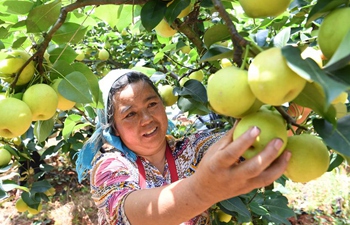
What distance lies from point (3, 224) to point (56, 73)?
4.02 metres

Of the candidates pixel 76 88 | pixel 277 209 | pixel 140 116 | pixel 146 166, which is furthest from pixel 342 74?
pixel 277 209

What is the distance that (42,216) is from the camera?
459 cm

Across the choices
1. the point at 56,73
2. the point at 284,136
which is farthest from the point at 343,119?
the point at 56,73

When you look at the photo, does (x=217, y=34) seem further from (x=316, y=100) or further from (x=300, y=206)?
(x=300, y=206)

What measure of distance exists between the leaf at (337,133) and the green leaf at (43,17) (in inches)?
37.6

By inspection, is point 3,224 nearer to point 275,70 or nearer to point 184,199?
point 184,199

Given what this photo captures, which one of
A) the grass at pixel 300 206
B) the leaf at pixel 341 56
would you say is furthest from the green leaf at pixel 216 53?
the grass at pixel 300 206

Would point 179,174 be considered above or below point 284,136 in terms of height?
below

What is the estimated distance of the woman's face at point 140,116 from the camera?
6.07ft

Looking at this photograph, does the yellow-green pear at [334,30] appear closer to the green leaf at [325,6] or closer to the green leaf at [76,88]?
the green leaf at [325,6]

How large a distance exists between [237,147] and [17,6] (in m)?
0.99

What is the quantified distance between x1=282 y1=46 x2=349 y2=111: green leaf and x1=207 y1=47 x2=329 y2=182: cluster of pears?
Answer: 22 mm

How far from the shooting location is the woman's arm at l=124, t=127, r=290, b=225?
2.67ft

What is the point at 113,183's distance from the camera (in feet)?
5.24
